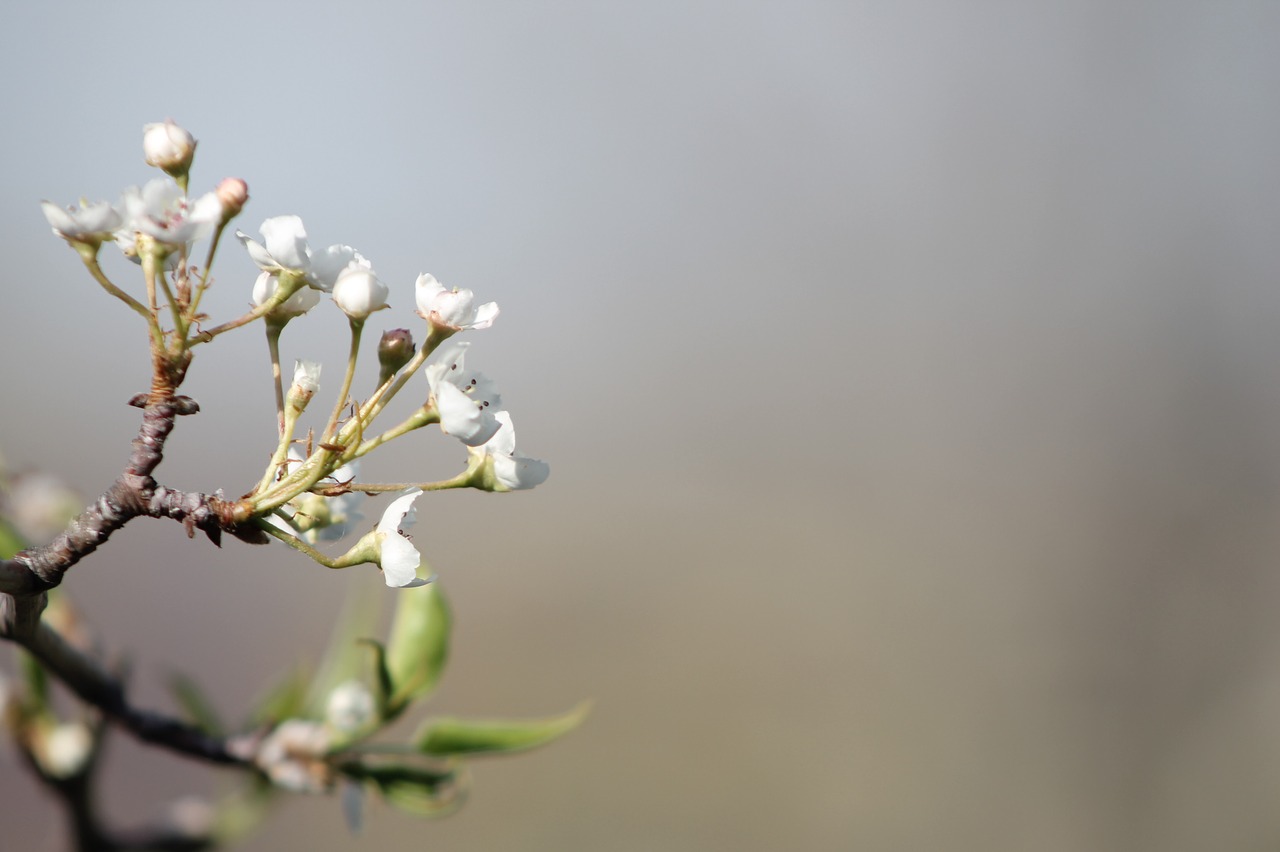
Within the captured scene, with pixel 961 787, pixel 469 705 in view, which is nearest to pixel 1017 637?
pixel 961 787

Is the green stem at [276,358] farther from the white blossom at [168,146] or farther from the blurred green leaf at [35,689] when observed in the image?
the blurred green leaf at [35,689]

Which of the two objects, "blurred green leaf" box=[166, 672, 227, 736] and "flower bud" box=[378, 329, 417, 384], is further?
"blurred green leaf" box=[166, 672, 227, 736]

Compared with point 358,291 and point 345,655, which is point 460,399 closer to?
point 358,291

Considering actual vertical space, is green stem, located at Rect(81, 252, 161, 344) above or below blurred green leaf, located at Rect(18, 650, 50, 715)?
above

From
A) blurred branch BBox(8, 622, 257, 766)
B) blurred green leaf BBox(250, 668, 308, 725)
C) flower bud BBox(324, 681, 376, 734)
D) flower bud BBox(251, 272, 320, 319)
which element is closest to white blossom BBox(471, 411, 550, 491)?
flower bud BBox(251, 272, 320, 319)

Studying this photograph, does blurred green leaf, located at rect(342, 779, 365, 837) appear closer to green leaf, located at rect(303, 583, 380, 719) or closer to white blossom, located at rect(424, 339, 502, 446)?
green leaf, located at rect(303, 583, 380, 719)

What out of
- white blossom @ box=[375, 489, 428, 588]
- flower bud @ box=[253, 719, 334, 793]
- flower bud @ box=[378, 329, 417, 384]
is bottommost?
flower bud @ box=[253, 719, 334, 793]
